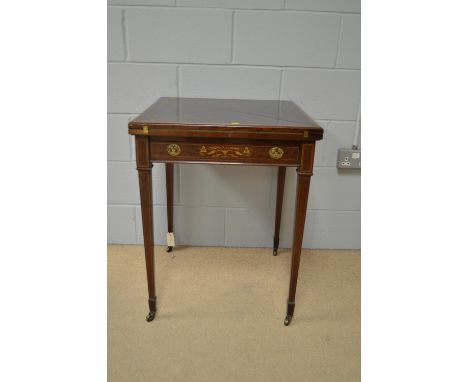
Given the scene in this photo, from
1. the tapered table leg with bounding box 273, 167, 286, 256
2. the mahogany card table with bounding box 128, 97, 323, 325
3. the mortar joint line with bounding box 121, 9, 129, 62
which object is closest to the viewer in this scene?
the mahogany card table with bounding box 128, 97, 323, 325

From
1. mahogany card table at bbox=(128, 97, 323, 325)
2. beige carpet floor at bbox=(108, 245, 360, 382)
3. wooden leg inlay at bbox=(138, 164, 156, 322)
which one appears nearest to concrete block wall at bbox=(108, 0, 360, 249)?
beige carpet floor at bbox=(108, 245, 360, 382)

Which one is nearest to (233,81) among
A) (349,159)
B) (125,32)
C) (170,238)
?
(125,32)

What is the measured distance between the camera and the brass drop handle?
1.07 m

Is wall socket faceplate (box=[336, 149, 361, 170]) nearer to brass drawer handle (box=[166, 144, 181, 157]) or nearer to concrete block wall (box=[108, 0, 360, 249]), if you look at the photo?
concrete block wall (box=[108, 0, 360, 249])

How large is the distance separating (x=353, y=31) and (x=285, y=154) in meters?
0.70

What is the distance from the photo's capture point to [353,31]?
1.43m

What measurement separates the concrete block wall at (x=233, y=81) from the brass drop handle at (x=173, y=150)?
50 centimetres

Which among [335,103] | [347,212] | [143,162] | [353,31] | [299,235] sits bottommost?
[347,212]

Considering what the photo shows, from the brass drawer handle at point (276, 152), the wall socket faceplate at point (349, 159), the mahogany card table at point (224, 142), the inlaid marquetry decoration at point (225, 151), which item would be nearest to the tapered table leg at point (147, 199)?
the mahogany card table at point (224, 142)

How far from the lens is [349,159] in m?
1.58

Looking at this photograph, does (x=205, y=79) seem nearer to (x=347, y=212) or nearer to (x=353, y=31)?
(x=353, y=31)

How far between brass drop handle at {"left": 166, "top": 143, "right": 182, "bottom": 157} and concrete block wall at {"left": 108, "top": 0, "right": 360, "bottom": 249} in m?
0.50

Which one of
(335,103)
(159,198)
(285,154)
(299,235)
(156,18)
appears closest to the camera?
(285,154)

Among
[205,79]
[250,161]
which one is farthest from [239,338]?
[205,79]
